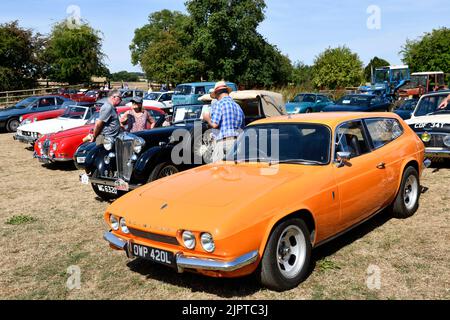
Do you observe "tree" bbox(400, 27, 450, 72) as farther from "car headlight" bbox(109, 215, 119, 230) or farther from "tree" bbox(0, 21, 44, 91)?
"car headlight" bbox(109, 215, 119, 230)

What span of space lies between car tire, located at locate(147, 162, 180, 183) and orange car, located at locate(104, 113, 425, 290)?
2.00 m

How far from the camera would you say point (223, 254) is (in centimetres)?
346

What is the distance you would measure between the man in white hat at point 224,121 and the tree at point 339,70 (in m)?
40.9

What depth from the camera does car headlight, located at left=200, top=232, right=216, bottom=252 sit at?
3.51 metres

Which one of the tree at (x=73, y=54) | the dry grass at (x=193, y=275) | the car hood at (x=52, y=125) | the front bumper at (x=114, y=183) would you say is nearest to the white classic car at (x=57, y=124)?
the car hood at (x=52, y=125)

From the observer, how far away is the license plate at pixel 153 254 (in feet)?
12.2

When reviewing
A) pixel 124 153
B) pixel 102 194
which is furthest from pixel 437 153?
pixel 102 194

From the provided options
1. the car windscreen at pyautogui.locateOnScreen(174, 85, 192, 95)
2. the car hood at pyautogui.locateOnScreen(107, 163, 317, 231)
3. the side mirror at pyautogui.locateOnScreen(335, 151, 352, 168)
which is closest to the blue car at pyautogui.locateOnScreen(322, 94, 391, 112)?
the car windscreen at pyautogui.locateOnScreen(174, 85, 192, 95)

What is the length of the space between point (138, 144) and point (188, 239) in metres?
3.79

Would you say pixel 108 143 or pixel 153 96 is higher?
pixel 153 96

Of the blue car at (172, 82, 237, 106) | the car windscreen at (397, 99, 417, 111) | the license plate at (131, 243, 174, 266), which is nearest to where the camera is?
the license plate at (131, 243, 174, 266)

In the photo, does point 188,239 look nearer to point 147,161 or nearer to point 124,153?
point 147,161

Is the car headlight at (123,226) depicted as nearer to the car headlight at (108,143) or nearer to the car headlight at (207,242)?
the car headlight at (207,242)

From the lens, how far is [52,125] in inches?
528
